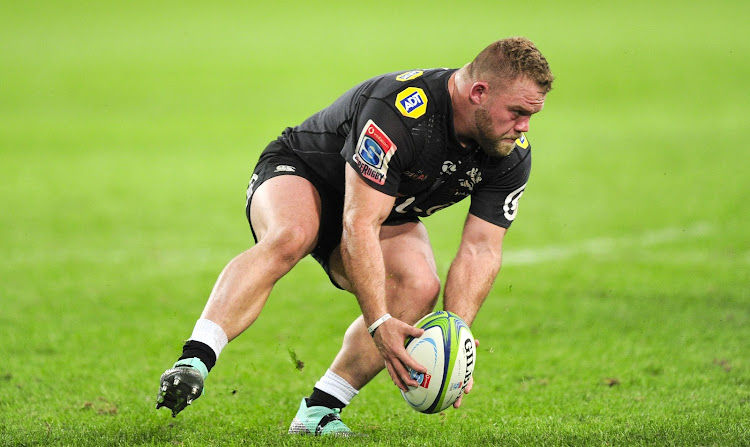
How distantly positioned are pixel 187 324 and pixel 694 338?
15.2 feet

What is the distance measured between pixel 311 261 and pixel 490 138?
7.23 meters

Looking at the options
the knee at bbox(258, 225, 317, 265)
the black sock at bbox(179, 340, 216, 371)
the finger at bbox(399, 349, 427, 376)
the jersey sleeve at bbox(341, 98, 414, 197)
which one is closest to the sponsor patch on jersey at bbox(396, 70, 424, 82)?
the jersey sleeve at bbox(341, 98, 414, 197)

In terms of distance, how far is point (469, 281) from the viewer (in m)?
5.54

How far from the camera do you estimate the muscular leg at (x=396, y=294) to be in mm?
5539

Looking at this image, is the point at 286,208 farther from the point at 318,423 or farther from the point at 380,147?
the point at 318,423

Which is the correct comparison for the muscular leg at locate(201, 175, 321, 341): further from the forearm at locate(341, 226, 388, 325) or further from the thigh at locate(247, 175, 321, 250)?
the forearm at locate(341, 226, 388, 325)

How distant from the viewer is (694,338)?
804 cm

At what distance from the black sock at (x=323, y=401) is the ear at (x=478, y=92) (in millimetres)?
1965

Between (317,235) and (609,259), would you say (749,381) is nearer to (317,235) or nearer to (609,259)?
(317,235)

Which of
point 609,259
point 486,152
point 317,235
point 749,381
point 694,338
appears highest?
point 486,152

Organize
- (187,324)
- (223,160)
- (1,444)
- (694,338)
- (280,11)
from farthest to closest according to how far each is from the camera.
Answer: (280,11) < (223,160) < (187,324) < (694,338) < (1,444)

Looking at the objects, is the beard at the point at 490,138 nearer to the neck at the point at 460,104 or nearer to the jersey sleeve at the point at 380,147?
the neck at the point at 460,104

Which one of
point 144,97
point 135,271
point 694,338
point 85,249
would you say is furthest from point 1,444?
point 144,97

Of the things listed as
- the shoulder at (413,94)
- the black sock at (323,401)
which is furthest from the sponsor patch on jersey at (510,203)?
the black sock at (323,401)
